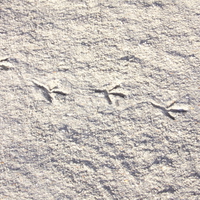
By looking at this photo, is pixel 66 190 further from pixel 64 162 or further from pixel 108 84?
pixel 108 84

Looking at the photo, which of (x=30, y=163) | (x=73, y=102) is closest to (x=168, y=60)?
(x=73, y=102)

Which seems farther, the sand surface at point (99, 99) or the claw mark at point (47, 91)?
the claw mark at point (47, 91)

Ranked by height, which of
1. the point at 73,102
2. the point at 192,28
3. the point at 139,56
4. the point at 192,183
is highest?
the point at 192,28

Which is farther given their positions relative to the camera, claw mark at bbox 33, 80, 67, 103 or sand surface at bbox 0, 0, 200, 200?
claw mark at bbox 33, 80, 67, 103

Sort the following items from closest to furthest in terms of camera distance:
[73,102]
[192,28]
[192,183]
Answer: [192,183] → [73,102] → [192,28]

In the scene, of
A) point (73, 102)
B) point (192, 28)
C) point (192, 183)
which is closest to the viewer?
point (192, 183)

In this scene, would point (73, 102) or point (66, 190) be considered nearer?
point (66, 190)

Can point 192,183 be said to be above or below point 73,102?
below
